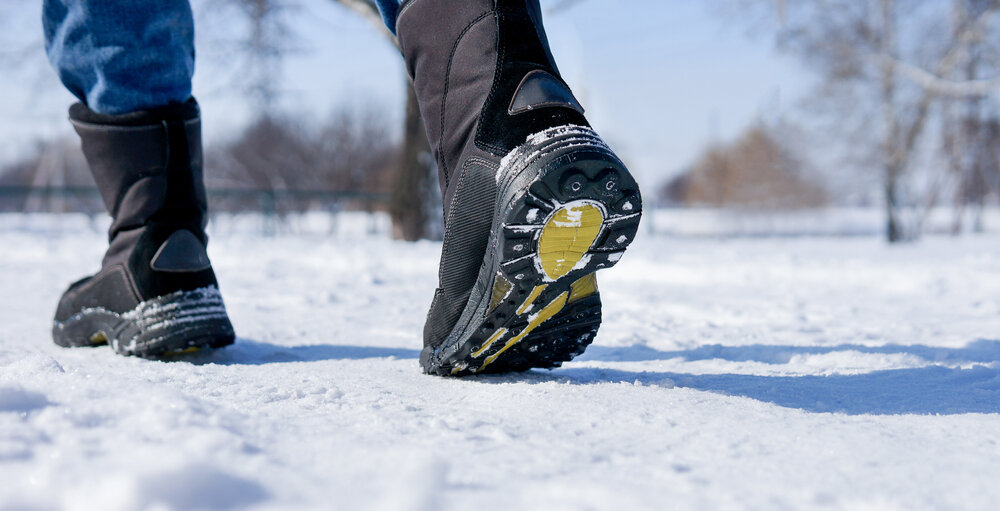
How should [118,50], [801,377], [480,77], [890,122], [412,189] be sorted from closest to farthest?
1. [480,77]
2. [801,377]
3. [118,50]
4. [412,189]
5. [890,122]

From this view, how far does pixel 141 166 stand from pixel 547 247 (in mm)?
842

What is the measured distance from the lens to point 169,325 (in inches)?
46.9

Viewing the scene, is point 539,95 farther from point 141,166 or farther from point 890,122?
point 890,122

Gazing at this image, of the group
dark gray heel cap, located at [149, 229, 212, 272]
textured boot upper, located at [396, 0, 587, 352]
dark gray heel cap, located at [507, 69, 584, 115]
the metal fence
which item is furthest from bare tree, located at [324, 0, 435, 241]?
dark gray heel cap, located at [507, 69, 584, 115]

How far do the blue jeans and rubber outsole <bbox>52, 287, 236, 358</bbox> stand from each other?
360mm

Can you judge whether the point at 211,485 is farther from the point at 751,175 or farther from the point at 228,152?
the point at 228,152

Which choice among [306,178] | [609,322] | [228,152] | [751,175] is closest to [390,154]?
[306,178]

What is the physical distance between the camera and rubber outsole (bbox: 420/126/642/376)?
81 cm

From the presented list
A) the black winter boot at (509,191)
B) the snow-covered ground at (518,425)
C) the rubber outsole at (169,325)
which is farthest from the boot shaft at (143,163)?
the black winter boot at (509,191)

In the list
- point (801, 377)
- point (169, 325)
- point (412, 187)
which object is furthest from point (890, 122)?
point (169, 325)

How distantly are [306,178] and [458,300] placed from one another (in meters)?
30.0

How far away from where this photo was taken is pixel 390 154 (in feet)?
106

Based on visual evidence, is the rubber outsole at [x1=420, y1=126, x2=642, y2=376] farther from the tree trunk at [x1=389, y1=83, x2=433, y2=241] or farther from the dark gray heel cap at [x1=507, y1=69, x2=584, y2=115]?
the tree trunk at [x1=389, y1=83, x2=433, y2=241]

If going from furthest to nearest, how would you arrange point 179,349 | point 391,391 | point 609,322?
point 609,322 < point 179,349 < point 391,391
